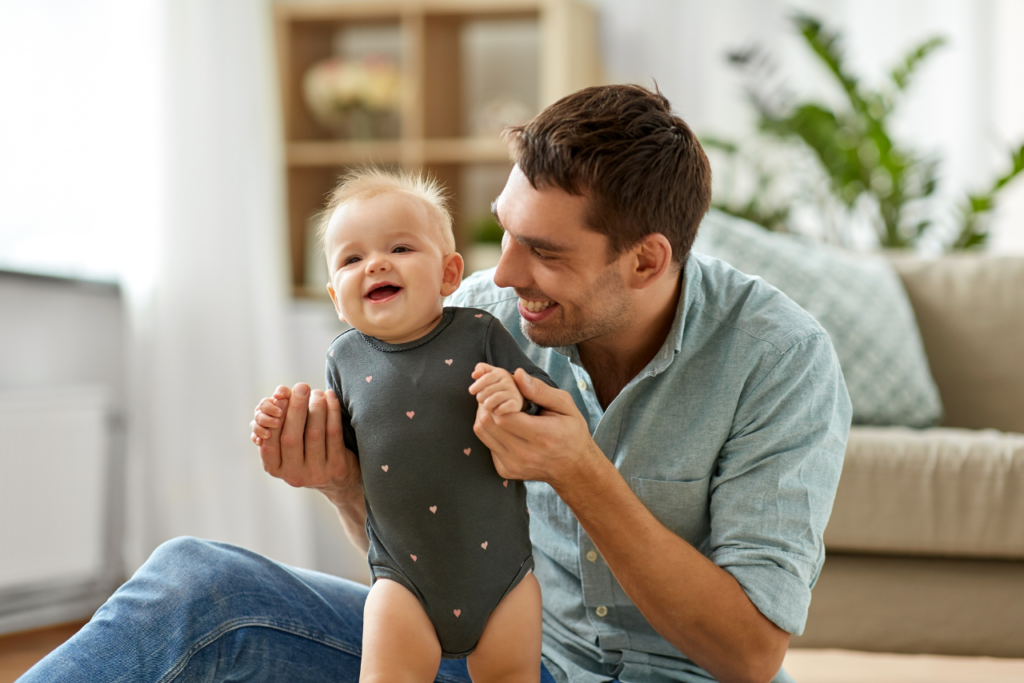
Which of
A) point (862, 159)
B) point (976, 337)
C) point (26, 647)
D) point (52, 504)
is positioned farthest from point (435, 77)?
point (26, 647)

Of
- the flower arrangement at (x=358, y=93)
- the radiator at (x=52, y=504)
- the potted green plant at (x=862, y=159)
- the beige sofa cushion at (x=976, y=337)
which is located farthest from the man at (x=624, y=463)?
Answer: the flower arrangement at (x=358, y=93)

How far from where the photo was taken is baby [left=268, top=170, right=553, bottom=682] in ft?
3.13

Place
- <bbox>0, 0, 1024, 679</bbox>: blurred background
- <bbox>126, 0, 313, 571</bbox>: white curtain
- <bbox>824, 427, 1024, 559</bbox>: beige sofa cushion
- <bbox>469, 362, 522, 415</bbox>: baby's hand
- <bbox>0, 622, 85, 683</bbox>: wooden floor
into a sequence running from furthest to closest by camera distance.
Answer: <bbox>126, 0, 313, 571</bbox>: white curtain → <bbox>0, 0, 1024, 679</bbox>: blurred background → <bbox>0, 622, 85, 683</bbox>: wooden floor → <bbox>824, 427, 1024, 559</bbox>: beige sofa cushion → <bbox>469, 362, 522, 415</bbox>: baby's hand

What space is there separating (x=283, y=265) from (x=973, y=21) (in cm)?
267

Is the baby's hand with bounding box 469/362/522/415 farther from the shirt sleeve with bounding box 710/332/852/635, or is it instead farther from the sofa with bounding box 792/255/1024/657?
the sofa with bounding box 792/255/1024/657

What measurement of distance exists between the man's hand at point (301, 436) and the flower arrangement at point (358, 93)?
8.48 ft

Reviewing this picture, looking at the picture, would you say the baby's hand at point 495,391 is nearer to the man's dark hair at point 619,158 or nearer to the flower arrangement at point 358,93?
the man's dark hair at point 619,158

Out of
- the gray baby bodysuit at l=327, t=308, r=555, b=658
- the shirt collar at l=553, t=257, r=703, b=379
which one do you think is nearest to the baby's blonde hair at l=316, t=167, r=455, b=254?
the gray baby bodysuit at l=327, t=308, r=555, b=658

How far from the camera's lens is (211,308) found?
2918mm

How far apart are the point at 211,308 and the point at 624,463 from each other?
210 centimetres

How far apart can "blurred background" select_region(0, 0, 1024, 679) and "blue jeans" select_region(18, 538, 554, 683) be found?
152 centimetres

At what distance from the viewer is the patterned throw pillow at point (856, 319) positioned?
6.66 ft

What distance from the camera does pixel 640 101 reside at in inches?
43.9

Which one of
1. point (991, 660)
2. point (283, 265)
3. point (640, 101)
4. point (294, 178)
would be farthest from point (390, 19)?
point (991, 660)
